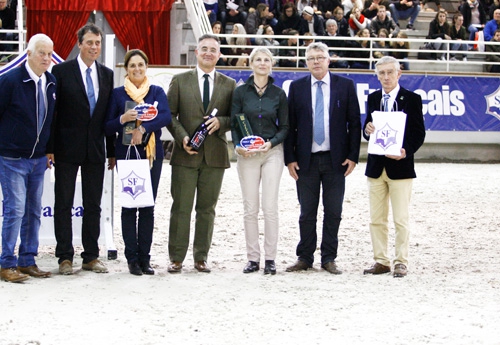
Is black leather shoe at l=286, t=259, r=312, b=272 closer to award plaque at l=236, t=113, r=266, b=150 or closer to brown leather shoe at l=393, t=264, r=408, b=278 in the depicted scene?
brown leather shoe at l=393, t=264, r=408, b=278

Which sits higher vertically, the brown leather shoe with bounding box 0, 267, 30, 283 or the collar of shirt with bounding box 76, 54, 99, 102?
the collar of shirt with bounding box 76, 54, 99, 102

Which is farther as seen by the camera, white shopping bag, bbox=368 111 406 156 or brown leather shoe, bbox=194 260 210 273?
brown leather shoe, bbox=194 260 210 273

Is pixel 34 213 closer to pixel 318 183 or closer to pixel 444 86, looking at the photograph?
pixel 318 183

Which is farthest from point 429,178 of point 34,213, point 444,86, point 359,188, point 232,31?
point 34,213

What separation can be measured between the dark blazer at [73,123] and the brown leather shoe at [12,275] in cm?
93

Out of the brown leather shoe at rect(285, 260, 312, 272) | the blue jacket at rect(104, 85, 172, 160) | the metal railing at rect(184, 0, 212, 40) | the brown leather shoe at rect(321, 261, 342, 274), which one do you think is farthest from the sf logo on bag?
the metal railing at rect(184, 0, 212, 40)

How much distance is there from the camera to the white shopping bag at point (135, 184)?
254 inches

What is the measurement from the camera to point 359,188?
1228 cm

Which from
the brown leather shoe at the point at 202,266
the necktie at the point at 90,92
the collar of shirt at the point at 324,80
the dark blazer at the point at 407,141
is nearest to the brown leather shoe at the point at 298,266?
the brown leather shoe at the point at 202,266

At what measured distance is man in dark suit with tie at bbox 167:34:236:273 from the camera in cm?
673

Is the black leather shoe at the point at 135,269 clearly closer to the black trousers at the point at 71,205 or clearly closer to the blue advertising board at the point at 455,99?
the black trousers at the point at 71,205

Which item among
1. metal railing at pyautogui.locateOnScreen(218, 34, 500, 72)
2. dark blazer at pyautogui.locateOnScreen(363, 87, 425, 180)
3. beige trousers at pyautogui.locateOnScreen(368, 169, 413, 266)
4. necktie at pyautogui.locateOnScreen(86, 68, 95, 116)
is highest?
metal railing at pyautogui.locateOnScreen(218, 34, 500, 72)

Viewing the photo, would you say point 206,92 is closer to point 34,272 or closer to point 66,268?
point 66,268

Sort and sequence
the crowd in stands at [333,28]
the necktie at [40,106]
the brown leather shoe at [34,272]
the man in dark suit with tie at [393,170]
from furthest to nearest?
1. the crowd in stands at [333,28]
2. the man in dark suit with tie at [393,170]
3. the brown leather shoe at [34,272]
4. the necktie at [40,106]
